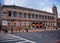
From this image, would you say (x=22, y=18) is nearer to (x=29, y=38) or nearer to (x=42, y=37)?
(x=42, y=37)

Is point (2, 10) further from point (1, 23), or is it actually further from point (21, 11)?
point (21, 11)

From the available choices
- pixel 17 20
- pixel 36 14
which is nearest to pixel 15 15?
pixel 17 20

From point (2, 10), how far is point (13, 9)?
2202 mm

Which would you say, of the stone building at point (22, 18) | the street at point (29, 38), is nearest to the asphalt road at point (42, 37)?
the street at point (29, 38)

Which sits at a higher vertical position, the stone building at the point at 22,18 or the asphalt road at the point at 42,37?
the stone building at the point at 22,18

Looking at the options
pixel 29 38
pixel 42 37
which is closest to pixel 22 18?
pixel 42 37

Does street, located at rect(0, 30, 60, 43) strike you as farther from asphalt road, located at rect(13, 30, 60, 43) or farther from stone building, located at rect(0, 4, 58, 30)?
stone building, located at rect(0, 4, 58, 30)

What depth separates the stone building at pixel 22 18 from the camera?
23375mm

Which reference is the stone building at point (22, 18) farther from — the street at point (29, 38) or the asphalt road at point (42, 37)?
the street at point (29, 38)

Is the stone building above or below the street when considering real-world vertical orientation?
above

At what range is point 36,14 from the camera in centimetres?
2930

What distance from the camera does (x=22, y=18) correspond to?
2606cm

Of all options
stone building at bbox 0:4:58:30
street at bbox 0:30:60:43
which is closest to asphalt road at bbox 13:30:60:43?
street at bbox 0:30:60:43

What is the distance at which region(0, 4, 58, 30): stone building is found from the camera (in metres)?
23.4
